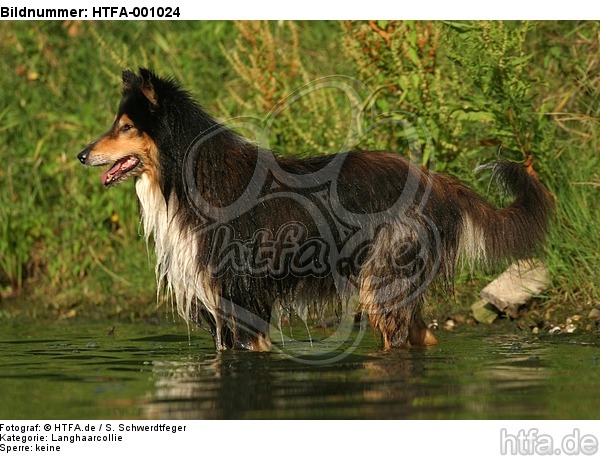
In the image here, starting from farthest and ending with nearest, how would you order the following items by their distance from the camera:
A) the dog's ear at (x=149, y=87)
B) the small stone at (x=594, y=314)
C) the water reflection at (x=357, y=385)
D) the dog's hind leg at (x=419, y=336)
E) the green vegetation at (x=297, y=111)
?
the green vegetation at (x=297, y=111)
the small stone at (x=594, y=314)
the dog's hind leg at (x=419, y=336)
the dog's ear at (x=149, y=87)
the water reflection at (x=357, y=385)

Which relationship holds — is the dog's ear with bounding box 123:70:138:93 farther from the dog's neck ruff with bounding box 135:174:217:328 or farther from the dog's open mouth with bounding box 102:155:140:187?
the dog's neck ruff with bounding box 135:174:217:328

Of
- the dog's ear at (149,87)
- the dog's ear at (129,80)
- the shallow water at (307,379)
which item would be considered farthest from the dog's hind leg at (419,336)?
the dog's ear at (129,80)

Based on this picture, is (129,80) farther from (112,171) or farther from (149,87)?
(112,171)

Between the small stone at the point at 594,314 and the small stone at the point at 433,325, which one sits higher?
the small stone at the point at 594,314

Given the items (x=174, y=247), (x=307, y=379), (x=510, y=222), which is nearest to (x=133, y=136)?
(x=174, y=247)

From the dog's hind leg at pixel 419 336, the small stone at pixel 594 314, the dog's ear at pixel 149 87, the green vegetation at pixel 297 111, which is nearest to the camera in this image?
the dog's ear at pixel 149 87

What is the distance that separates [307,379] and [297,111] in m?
4.75

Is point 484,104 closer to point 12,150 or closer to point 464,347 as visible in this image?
point 464,347

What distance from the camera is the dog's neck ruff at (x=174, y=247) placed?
27.0 ft

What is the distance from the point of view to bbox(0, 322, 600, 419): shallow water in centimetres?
608

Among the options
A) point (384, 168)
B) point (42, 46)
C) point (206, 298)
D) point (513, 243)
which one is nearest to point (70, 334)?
point (206, 298)

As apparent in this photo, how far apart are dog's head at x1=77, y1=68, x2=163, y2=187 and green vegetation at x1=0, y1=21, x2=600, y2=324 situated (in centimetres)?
143

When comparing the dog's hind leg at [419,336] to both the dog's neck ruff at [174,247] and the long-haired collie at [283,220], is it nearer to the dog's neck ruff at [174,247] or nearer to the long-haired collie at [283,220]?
the long-haired collie at [283,220]

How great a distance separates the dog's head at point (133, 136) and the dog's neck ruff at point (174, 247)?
146mm
